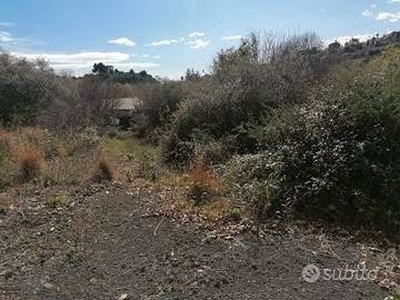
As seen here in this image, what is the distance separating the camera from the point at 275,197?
715 centimetres

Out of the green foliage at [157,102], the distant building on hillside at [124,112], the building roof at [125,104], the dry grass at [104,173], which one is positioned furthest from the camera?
the building roof at [125,104]

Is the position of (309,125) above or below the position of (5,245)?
above

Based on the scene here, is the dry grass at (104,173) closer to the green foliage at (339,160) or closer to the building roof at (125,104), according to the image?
the green foliage at (339,160)

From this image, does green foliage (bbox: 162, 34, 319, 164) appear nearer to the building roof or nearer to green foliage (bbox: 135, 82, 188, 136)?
green foliage (bbox: 135, 82, 188, 136)

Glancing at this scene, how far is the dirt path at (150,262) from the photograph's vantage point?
4.57 meters

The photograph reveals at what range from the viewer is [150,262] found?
5.27 metres

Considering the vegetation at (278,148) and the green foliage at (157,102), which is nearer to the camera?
the vegetation at (278,148)

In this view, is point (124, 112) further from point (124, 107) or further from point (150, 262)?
point (150, 262)

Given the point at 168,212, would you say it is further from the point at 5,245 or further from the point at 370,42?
the point at 370,42

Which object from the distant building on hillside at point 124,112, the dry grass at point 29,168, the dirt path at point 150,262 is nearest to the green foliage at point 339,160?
the dirt path at point 150,262

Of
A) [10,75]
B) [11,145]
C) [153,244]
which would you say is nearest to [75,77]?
[10,75]

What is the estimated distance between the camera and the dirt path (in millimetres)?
4566

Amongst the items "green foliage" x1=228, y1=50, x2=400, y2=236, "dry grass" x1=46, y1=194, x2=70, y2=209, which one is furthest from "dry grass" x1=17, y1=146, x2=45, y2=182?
"green foliage" x1=228, y1=50, x2=400, y2=236

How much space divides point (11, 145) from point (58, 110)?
783 cm
